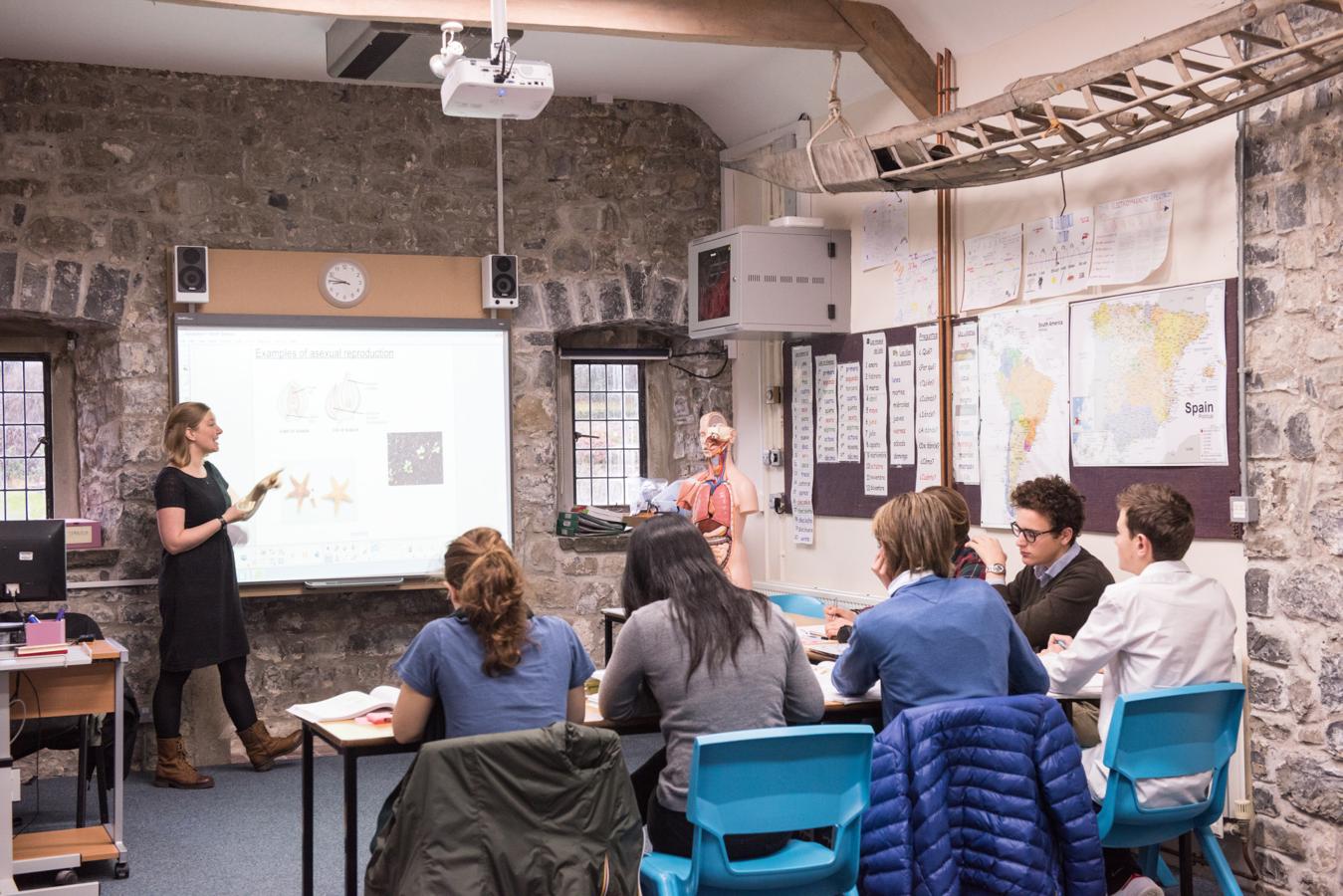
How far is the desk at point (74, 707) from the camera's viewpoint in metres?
4.59

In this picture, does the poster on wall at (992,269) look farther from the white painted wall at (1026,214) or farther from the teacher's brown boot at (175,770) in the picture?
the teacher's brown boot at (175,770)

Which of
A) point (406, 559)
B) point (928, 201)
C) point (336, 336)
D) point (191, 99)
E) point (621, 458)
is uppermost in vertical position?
point (191, 99)

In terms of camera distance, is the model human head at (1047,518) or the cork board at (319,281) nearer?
the model human head at (1047,518)

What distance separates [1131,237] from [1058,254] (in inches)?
15.0

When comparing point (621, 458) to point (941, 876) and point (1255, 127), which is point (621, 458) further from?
point (941, 876)

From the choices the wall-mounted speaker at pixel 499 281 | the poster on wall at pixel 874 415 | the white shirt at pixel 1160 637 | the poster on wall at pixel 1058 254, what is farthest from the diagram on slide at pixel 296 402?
the white shirt at pixel 1160 637

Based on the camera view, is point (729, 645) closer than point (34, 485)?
Yes

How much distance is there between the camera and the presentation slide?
6461mm

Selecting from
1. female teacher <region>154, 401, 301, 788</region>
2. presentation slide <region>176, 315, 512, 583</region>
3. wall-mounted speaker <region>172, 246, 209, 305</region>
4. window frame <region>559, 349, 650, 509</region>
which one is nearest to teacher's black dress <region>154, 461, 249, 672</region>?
female teacher <region>154, 401, 301, 788</region>

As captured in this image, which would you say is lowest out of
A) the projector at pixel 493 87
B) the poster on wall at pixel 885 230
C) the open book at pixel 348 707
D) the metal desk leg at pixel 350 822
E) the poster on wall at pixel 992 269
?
the metal desk leg at pixel 350 822

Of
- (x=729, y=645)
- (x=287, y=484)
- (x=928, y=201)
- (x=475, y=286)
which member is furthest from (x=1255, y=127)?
(x=287, y=484)

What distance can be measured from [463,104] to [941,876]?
8.91ft

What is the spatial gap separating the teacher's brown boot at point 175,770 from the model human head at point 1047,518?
12.6 ft

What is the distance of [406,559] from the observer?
6.75 m
